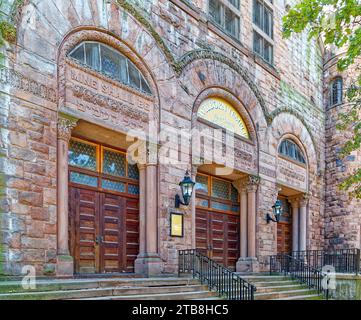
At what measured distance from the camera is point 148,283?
29.8 feet

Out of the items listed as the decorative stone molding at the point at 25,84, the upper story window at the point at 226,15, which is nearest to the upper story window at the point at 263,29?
the upper story window at the point at 226,15

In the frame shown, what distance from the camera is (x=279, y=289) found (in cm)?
1225

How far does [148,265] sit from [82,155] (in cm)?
287

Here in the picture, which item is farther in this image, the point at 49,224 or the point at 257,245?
the point at 257,245

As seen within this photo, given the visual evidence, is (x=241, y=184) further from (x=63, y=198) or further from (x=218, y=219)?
(x=63, y=198)

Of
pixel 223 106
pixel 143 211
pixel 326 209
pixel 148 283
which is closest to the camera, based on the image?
pixel 148 283

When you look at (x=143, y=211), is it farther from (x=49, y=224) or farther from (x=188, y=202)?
(x=49, y=224)

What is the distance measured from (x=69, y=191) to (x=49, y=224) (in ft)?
4.90

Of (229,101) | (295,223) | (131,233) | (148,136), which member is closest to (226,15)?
(229,101)

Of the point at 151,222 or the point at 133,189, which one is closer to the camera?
the point at 151,222

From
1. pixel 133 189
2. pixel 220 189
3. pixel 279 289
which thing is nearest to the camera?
pixel 133 189

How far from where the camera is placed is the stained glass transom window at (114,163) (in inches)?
428

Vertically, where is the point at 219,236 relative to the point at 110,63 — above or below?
below

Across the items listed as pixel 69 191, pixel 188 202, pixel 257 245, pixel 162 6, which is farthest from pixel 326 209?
pixel 69 191
